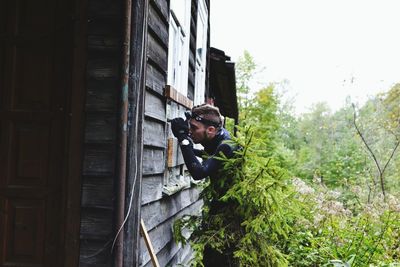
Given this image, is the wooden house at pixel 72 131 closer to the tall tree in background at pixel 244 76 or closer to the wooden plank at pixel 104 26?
the wooden plank at pixel 104 26

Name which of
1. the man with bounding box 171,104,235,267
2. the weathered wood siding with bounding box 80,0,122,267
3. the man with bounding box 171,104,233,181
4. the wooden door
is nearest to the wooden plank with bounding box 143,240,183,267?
the man with bounding box 171,104,235,267

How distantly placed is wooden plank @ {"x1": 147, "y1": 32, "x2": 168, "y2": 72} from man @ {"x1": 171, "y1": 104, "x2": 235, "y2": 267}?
48cm

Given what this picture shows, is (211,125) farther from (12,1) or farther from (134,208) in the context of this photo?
(12,1)

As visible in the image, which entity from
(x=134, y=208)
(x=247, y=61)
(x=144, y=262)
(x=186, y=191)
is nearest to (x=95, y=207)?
(x=134, y=208)

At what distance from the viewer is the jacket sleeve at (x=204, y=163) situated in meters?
3.46

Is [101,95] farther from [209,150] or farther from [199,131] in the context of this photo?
[209,150]

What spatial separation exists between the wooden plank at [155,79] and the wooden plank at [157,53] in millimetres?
57

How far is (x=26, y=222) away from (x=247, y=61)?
91.1 feet

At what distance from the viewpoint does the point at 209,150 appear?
153 inches

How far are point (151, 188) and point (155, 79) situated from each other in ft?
2.84

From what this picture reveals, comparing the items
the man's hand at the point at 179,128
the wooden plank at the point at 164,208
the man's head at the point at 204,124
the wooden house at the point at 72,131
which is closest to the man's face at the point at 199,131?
the man's head at the point at 204,124

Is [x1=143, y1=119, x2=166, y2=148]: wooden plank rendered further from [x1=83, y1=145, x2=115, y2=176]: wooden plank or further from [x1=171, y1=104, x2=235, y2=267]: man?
[x1=83, y1=145, x2=115, y2=176]: wooden plank

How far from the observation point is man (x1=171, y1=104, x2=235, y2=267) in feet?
11.5

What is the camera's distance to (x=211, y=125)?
12.4ft
